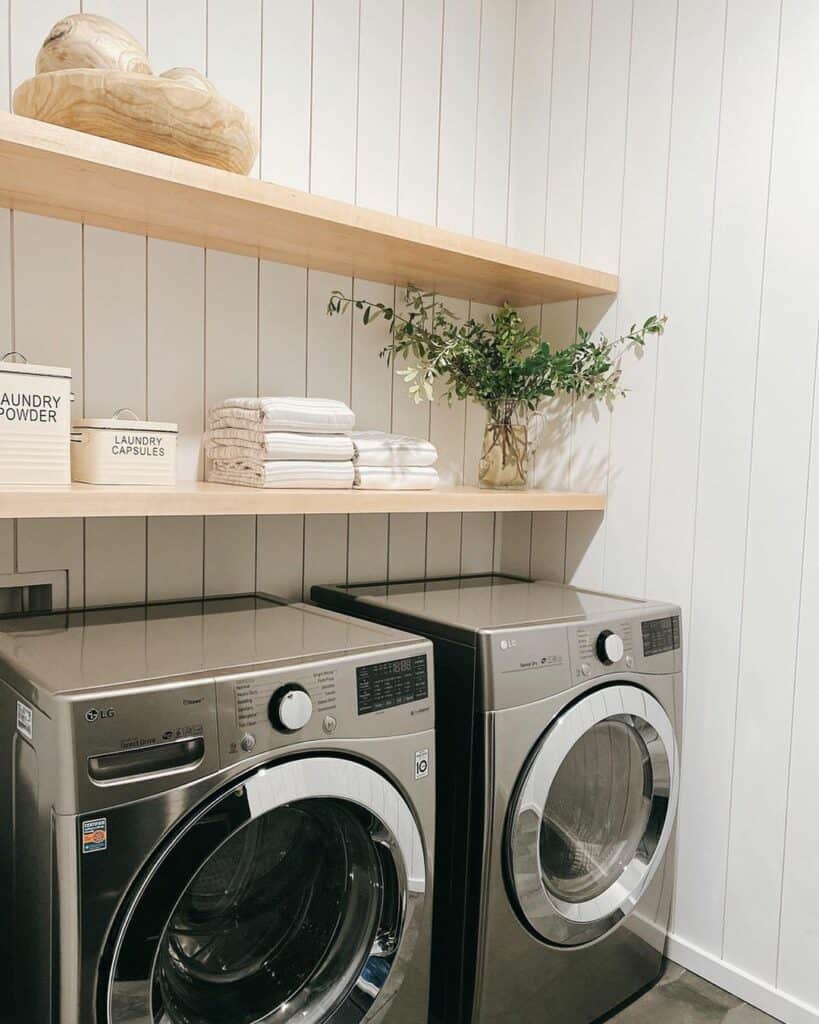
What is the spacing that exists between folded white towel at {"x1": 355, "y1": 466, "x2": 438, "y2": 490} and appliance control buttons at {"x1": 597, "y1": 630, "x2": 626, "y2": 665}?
0.51 m

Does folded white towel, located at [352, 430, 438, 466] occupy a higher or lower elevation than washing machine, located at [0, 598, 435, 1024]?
higher

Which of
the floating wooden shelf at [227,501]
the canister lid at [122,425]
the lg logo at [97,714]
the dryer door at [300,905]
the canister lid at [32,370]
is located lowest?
the dryer door at [300,905]

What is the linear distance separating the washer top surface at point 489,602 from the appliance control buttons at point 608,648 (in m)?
0.05

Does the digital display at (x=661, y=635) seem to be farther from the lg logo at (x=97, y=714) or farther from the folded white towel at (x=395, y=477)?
the lg logo at (x=97, y=714)

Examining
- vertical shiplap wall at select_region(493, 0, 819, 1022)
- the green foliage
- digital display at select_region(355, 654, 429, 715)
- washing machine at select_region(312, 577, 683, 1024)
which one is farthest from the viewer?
the green foliage

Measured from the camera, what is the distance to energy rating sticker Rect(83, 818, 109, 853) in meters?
1.12

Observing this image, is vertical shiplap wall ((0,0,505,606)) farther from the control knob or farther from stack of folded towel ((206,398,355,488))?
the control knob

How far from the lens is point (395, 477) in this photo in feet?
Answer: 6.19

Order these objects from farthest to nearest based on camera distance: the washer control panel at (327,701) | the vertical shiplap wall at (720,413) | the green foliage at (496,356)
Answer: the green foliage at (496,356) → the vertical shiplap wall at (720,413) → the washer control panel at (327,701)

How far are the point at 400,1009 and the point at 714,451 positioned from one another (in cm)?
132

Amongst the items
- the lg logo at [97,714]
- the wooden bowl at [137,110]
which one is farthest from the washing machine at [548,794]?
the wooden bowl at [137,110]

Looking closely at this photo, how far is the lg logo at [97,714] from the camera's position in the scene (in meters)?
1.14

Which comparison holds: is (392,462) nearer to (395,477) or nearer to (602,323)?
(395,477)

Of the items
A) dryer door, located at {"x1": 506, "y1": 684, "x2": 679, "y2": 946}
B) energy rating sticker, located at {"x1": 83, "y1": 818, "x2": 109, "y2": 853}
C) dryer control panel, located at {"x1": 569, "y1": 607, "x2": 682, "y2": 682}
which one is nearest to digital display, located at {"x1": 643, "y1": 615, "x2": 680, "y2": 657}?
dryer control panel, located at {"x1": 569, "y1": 607, "x2": 682, "y2": 682}
